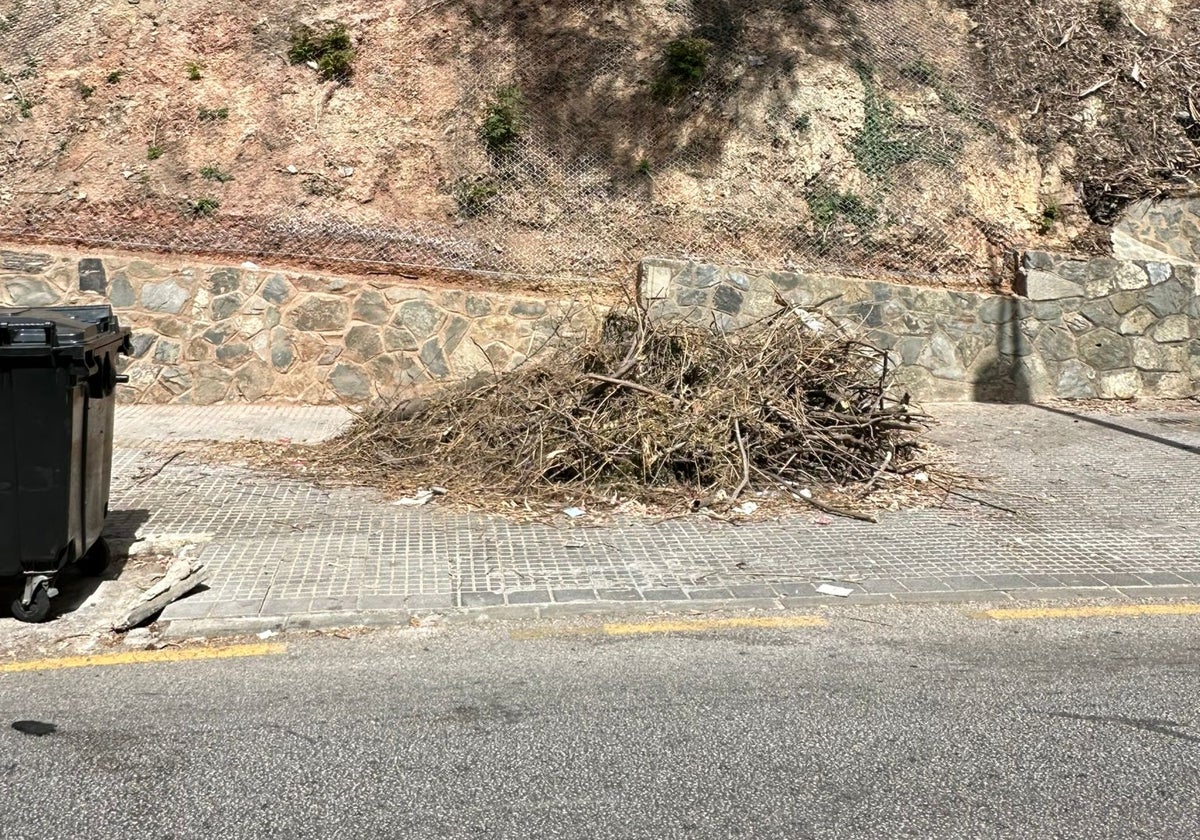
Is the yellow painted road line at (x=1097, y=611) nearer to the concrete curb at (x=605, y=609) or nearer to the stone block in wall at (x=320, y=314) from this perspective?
the concrete curb at (x=605, y=609)

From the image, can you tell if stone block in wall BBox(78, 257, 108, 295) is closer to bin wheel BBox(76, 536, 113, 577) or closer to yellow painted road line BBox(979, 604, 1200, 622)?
bin wheel BBox(76, 536, 113, 577)

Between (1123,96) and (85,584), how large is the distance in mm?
14638

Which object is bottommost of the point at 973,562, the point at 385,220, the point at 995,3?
the point at 973,562

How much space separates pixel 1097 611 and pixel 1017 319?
7.18 m

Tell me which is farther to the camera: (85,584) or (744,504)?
(744,504)

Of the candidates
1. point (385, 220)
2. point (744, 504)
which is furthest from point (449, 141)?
point (744, 504)

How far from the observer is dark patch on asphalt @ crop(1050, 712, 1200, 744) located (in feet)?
13.2

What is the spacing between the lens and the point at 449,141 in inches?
481

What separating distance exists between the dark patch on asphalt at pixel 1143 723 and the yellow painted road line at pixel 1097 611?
1.20 meters

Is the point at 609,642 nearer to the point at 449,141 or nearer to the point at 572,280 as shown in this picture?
the point at 572,280

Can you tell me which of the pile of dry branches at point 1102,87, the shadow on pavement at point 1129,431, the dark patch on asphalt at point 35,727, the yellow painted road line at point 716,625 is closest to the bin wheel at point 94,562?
the dark patch on asphalt at point 35,727

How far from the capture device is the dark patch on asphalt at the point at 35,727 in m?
3.92

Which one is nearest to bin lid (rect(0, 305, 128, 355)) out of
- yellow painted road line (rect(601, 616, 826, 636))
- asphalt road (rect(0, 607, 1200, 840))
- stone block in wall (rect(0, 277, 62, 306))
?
asphalt road (rect(0, 607, 1200, 840))

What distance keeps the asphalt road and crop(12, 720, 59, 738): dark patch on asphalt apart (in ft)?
0.05
